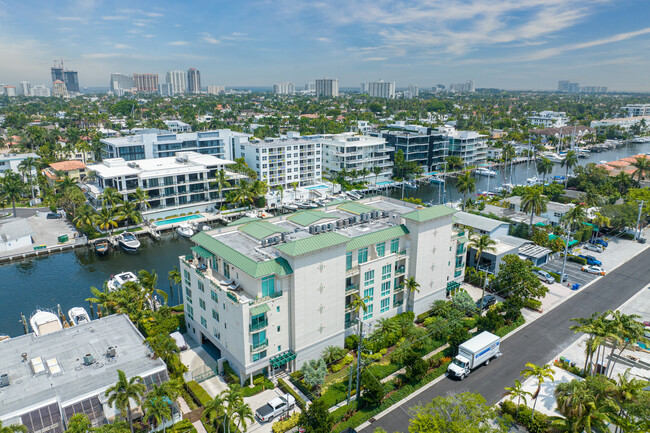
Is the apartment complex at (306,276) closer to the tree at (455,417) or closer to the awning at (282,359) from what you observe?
the awning at (282,359)

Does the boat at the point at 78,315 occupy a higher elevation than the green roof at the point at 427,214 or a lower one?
lower

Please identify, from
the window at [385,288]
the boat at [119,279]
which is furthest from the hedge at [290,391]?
the boat at [119,279]

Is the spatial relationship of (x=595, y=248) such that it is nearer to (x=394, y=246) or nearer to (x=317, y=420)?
(x=394, y=246)

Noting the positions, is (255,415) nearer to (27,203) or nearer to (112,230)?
(112,230)

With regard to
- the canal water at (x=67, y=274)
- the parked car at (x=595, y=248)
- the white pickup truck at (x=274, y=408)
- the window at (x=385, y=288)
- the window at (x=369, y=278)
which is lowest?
the canal water at (x=67, y=274)

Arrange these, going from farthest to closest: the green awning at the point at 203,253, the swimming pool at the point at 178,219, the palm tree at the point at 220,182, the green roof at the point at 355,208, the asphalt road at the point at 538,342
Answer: the palm tree at the point at 220,182 < the swimming pool at the point at 178,219 < the green roof at the point at 355,208 < the green awning at the point at 203,253 < the asphalt road at the point at 538,342

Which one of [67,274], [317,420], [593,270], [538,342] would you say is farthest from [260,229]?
[593,270]

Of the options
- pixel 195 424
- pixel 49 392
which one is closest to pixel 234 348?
pixel 195 424
